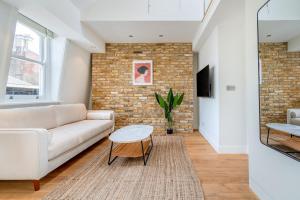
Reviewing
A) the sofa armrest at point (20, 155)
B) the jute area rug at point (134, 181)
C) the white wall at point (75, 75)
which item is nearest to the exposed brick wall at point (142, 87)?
the white wall at point (75, 75)

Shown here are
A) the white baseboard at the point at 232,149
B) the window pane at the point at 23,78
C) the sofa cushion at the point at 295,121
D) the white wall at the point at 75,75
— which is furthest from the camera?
the white wall at the point at 75,75

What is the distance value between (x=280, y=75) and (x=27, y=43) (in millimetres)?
3766

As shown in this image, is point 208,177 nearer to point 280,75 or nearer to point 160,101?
point 280,75

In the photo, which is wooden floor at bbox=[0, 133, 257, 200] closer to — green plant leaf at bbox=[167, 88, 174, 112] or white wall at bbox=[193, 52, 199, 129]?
green plant leaf at bbox=[167, 88, 174, 112]

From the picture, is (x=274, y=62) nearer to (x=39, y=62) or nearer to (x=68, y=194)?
(x=68, y=194)

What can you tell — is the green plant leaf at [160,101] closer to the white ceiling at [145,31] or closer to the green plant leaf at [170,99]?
the green plant leaf at [170,99]

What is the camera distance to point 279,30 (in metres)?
1.44

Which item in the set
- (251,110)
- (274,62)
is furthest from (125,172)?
(274,62)

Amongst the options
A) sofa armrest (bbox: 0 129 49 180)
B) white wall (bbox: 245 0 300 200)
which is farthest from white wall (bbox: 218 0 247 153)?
sofa armrest (bbox: 0 129 49 180)

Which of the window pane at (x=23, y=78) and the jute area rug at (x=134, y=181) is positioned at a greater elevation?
the window pane at (x=23, y=78)

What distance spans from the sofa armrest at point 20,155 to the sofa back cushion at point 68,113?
59.1 inches

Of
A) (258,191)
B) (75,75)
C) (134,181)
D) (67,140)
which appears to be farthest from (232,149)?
(75,75)

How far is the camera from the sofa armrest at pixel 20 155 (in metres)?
1.94

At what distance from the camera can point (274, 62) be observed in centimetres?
146
